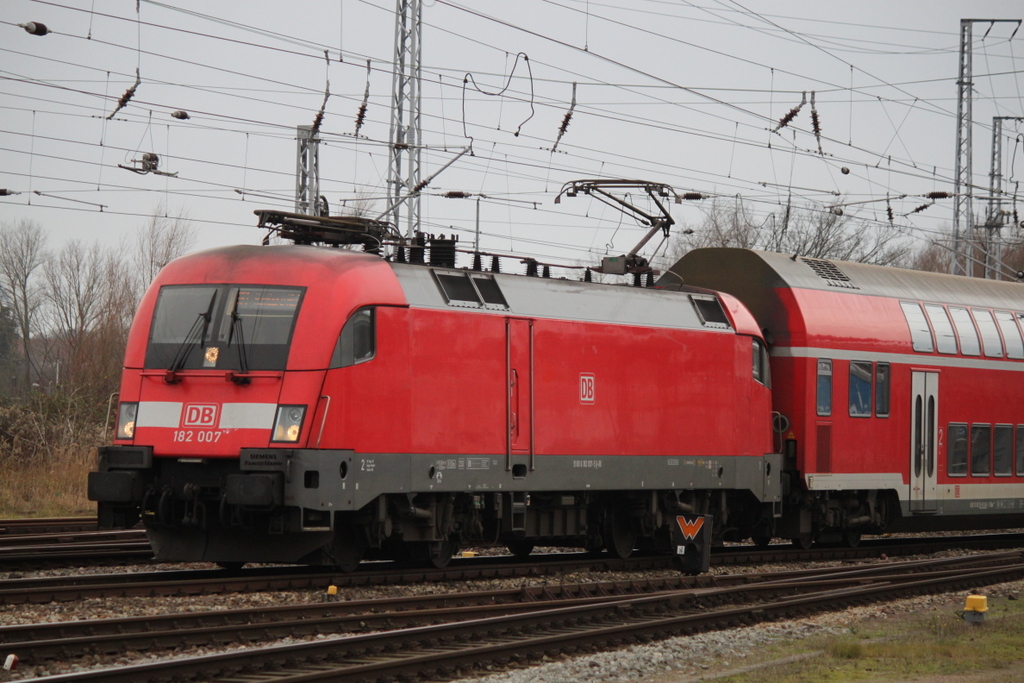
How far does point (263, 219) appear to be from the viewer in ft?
48.0

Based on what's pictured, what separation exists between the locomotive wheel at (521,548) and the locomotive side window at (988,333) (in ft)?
32.2

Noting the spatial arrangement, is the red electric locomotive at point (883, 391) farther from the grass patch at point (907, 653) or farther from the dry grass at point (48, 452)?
the dry grass at point (48, 452)

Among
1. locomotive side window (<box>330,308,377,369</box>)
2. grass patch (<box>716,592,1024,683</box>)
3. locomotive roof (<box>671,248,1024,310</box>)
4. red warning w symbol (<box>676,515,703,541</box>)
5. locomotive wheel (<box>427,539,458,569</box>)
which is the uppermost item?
locomotive roof (<box>671,248,1024,310</box>)

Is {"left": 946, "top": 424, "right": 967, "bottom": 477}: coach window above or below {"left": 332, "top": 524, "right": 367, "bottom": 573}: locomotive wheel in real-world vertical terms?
above

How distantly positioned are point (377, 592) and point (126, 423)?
3348 millimetres

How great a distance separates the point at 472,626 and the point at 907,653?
395cm

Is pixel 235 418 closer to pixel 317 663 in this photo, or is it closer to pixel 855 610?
pixel 317 663

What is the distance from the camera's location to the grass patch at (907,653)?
397 inches

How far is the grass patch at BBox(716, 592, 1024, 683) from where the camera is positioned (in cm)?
1009

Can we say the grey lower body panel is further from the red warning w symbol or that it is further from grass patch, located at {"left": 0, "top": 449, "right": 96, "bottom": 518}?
grass patch, located at {"left": 0, "top": 449, "right": 96, "bottom": 518}

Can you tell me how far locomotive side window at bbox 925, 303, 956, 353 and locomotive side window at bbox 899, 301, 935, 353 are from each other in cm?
21

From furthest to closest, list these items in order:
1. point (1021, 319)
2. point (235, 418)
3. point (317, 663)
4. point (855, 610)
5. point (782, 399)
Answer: point (1021, 319)
point (782, 399)
point (855, 610)
point (235, 418)
point (317, 663)

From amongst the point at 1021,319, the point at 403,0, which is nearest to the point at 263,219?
the point at 403,0

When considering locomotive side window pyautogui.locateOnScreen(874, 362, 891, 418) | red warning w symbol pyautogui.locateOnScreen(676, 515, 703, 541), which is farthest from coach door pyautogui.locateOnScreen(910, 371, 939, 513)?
red warning w symbol pyautogui.locateOnScreen(676, 515, 703, 541)
